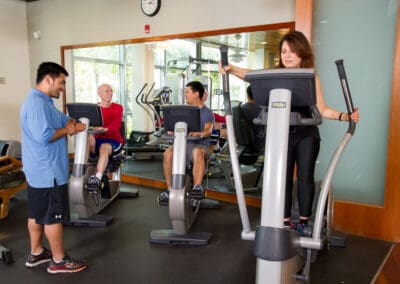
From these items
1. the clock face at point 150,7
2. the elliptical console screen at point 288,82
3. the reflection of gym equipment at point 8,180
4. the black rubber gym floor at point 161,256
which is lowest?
the black rubber gym floor at point 161,256

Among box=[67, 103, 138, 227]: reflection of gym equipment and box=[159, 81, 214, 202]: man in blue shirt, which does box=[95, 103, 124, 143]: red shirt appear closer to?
box=[67, 103, 138, 227]: reflection of gym equipment

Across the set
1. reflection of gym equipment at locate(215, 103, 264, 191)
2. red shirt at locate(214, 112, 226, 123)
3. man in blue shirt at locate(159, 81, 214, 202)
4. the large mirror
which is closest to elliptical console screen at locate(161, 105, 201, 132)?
man in blue shirt at locate(159, 81, 214, 202)

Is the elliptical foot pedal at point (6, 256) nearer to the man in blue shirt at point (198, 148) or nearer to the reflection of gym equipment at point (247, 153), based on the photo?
the man in blue shirt at point (198, 148)

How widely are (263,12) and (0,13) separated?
200 inches

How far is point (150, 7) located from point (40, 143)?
330 centimetres

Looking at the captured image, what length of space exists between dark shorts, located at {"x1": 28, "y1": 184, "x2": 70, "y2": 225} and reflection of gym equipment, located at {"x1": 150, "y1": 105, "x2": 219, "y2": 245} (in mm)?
946

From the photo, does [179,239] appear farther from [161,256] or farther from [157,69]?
[157,69]

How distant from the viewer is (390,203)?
3424 mm

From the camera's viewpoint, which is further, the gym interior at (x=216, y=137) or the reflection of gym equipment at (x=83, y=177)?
the reflection of gym equipment at (x=83, y=177)

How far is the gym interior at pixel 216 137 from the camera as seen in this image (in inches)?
116

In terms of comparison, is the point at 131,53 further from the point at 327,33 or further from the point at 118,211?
the point at 327,33

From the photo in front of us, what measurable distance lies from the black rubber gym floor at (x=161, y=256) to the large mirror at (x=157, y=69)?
49.0 inches

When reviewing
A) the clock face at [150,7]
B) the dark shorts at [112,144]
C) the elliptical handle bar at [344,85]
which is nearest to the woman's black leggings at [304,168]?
the elliptical handle bar at [344,85]

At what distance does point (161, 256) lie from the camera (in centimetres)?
308
